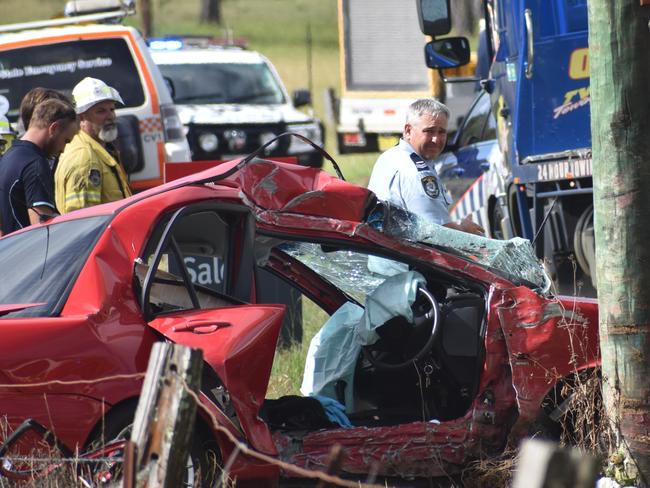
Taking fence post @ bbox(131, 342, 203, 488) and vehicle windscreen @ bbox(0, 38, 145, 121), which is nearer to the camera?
fence post @ bbox(131, 342, 203, 488)

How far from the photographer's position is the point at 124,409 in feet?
15.4

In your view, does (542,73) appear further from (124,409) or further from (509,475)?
(124,409)

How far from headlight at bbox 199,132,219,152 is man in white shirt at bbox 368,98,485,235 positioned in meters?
10.5

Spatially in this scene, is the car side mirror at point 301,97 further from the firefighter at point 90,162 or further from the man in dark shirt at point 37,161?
the man in dark shirt at point 37,161

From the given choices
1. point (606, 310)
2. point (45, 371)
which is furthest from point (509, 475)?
point (45, 371)

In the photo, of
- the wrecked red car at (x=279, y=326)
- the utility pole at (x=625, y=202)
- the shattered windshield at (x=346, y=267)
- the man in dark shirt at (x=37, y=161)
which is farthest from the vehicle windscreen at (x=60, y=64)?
the utility pole at (x=625, y=202)

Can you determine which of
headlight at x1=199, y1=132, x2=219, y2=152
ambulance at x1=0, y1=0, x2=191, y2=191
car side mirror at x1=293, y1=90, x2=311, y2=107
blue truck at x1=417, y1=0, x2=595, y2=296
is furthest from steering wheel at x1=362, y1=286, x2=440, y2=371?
car side mirror at x1=293, y1=90, x2=311, y2=107

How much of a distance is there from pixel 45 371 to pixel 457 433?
1.73 metres

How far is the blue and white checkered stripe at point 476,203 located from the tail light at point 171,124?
2.99 meters

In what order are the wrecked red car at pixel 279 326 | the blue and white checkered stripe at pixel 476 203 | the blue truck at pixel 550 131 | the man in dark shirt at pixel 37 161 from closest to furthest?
the wrecked red car at pixel 279 326
the man in dark shirt at pixel 37 161
the blue truck at pixel 550 131
the blue and white checkered stripe at pixel 476 203

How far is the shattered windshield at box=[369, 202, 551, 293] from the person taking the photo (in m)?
5.43

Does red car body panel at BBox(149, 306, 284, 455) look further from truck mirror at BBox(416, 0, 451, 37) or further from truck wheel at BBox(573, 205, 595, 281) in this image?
truck mirror at BBox(416, 0, 451, 37)

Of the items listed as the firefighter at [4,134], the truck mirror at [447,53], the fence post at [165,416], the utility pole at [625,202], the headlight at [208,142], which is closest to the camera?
the fence post at [165,416]

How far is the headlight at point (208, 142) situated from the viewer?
16.8 m
